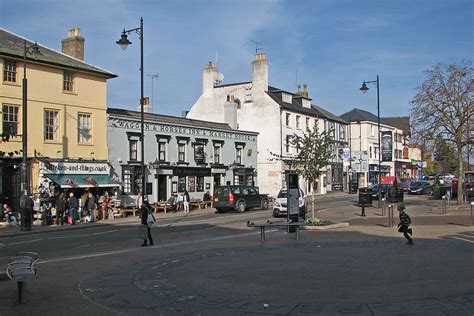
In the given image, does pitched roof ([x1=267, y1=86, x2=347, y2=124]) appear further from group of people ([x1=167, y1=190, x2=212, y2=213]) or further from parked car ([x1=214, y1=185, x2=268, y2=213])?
group of people ([x1=167, y1=190, x2=212, y2=213])

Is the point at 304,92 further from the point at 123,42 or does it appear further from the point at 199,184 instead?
the point at 123,42

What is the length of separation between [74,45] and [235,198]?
50.0 feet

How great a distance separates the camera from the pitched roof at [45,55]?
29.8 metres

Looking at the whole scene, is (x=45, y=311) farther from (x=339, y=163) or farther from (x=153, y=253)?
(x=339, y=163)

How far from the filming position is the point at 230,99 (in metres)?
53.8

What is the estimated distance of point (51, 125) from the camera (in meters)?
31.9

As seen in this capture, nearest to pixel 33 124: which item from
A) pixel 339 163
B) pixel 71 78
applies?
pixel 71 78

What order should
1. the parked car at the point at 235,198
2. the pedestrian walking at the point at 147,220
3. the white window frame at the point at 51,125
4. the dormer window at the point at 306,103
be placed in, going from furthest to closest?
the dormer window at the point at 306,103
the parked car at the point at 235,198
the white window frame at the point at 51,125
the pedestrian walking at the point at 147,220

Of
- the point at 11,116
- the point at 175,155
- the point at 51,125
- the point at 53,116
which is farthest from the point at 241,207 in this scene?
the point at 11,116

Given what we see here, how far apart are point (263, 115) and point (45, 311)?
150ft

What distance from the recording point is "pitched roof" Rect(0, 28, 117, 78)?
29.8 meters

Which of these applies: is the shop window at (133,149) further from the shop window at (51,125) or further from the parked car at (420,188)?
the parked car at (420,188)

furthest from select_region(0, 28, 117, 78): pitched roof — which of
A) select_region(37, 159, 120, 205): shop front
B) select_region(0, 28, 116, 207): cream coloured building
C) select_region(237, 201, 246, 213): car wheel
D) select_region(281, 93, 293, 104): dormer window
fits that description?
select_region(281, 93, 293, 104): dormer window

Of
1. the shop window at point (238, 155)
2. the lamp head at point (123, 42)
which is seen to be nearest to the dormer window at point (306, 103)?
the shop window at point (238, 155)
